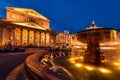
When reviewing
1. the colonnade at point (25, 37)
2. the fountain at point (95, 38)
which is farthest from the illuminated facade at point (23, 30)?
the fountain at point (95, 38)

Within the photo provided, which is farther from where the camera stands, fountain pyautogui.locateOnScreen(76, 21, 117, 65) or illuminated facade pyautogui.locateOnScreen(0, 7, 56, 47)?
illuminated facade pyautogui.locateOnScreen(0, 7, 56, 47)

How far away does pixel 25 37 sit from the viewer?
211 feet

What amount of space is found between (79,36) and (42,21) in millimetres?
70704

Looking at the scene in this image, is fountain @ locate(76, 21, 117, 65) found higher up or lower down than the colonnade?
lower down

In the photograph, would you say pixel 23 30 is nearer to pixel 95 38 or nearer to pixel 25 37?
pixel 25 37

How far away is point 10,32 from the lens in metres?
56.1

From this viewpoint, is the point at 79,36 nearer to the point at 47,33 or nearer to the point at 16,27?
the point at 16,27

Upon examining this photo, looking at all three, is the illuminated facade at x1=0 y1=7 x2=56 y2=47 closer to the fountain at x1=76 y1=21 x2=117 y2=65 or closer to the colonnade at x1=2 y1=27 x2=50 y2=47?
the colonnade at x1=2 y1=27 x2=50 y2=47

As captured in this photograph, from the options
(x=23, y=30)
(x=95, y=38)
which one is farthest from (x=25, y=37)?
(x=95, y=38)

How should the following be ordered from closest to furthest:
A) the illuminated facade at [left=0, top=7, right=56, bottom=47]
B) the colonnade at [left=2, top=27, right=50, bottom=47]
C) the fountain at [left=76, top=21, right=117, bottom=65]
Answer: the fountain at [left=76, top=21, right=117, bottom=65] → the illuminated facade at [left=0, top=7, right=56, bottom=47] → the colonnade at [left=2, top=27, right=50, bottom=47]

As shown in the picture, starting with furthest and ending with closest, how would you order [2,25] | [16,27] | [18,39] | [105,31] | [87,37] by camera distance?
[18,39] < [16,27] < [2,25] < [87,37] < [105,31]

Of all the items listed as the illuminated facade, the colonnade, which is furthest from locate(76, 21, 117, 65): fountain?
the colonnade

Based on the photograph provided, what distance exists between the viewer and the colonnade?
53250mm

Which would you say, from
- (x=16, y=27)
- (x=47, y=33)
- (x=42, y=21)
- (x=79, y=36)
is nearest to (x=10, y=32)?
(x=16, y=27)
